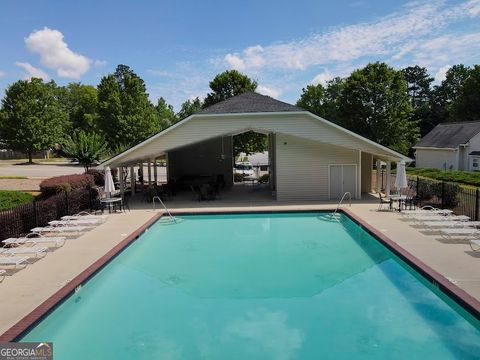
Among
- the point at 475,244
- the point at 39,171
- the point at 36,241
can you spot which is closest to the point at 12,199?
the point at 36,241

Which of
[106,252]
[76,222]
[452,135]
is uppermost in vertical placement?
[452,135]

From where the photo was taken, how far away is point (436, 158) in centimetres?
4503

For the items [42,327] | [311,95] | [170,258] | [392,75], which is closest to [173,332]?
[42,327]

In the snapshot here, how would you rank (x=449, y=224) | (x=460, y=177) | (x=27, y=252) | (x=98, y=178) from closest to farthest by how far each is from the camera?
(x=27, y=252), (x=449, y=224), (x=98, y=178), (x=460, y=177)

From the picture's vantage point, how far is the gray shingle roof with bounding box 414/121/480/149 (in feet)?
131

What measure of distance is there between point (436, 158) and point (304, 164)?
29441 millimetres

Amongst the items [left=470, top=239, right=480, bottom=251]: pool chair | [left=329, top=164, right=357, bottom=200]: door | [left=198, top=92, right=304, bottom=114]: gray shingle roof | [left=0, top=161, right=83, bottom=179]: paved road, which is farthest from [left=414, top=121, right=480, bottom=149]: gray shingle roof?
[left=0, top=161, right=83, bottom=179]: paved road

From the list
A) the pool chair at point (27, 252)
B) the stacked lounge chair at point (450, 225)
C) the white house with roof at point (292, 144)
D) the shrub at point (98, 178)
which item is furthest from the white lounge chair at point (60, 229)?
the shrub at point (98, 178)

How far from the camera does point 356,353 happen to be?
7.23m

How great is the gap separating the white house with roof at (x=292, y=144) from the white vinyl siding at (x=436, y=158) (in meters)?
22.1

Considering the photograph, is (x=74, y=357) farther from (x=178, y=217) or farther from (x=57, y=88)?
(x=57, y=88)

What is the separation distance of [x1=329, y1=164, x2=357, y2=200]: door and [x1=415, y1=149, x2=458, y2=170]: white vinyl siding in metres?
24.3

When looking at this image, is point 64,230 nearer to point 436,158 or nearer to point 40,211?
point 40,211

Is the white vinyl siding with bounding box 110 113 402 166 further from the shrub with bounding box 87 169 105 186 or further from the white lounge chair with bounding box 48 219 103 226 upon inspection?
the shrub with bounding box 87 169 105 186
